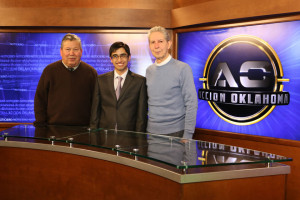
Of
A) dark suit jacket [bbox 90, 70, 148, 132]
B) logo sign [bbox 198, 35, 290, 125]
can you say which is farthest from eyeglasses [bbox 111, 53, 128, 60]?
logo sign [bbox 198, 35, 290, 125]

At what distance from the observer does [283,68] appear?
3.70m

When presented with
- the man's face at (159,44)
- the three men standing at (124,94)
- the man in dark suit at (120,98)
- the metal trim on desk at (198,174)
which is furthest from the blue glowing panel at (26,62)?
the metal trim on desk at (198,174)

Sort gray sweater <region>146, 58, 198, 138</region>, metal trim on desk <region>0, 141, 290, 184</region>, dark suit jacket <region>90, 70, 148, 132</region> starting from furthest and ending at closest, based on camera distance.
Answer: dark suit jacket <region>90, 70, 148, 132</region>, gray sweater <region>146, 58, 198, 138</region>, metal trim on desk <region>0, 141, 290, 184</region>

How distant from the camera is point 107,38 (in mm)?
4898

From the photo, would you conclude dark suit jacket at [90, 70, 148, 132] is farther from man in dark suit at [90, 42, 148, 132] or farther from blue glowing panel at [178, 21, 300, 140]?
blue glowing panel at [178, 21, 300, 140]

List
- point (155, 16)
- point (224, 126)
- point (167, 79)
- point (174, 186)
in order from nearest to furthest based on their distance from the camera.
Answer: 1. point (174, 186)
2. point (167, 79)
3. point (224, 126)
4. point (155, 16)

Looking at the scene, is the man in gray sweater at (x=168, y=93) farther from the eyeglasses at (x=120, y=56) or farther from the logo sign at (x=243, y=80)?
the logo sign at (x=243, y=80)

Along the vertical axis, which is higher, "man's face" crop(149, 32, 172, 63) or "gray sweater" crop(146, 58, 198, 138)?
"man's face" crop(149, 32, 172, 63)

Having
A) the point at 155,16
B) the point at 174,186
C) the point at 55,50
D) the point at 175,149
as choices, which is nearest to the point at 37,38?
the point at 55,50

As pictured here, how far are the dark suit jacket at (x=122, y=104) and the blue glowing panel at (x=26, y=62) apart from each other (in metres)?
1.89

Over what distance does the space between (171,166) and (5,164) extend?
1.41m

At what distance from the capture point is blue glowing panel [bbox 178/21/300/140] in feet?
11.8

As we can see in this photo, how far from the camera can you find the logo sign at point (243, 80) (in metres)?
3.78

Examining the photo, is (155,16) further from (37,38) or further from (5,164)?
(5,164)
